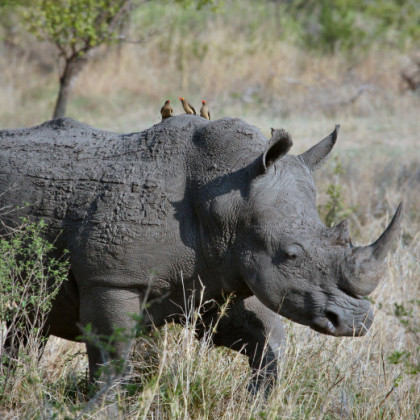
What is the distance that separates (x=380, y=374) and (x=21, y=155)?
2.56 metres

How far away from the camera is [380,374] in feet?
14.9

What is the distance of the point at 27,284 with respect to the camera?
13.6 feet

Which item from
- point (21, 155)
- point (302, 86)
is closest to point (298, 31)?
point (302, 86)

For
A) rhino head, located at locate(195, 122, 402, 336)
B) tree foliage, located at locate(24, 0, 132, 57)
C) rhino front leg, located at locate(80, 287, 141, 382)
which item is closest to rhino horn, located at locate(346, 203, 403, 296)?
rhino head, located at locate(195, 122, 402, 336)

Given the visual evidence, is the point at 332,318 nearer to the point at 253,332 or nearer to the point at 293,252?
the point at 293,252

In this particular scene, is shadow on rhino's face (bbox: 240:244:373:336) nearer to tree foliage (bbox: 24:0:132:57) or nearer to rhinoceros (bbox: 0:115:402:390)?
rhinoceros (bbox: 0:115:402:390)

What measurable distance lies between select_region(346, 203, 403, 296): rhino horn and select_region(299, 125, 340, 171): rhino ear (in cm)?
65

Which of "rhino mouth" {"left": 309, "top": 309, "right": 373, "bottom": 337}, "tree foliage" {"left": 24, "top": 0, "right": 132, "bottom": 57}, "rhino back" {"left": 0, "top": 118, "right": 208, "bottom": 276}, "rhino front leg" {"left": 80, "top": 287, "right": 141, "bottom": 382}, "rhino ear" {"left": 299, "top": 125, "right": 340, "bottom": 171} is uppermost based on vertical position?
"tree foliage" {"left": 24, "top": 0, "right": 132, "bottom": 57}

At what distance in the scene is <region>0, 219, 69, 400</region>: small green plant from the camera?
407cm

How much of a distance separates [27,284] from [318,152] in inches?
71.3

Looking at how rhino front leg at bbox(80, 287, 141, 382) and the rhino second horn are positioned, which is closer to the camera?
the rhino second horn

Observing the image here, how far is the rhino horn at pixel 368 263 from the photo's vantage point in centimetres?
374

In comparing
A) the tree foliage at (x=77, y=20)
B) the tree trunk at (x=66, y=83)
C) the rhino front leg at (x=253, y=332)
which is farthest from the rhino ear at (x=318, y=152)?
the tree trunk at (x=66, y=83)

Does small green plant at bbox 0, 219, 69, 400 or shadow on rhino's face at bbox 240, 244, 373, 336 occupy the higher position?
shadow on rhino's face at bbox 240, 244, 373, 336
